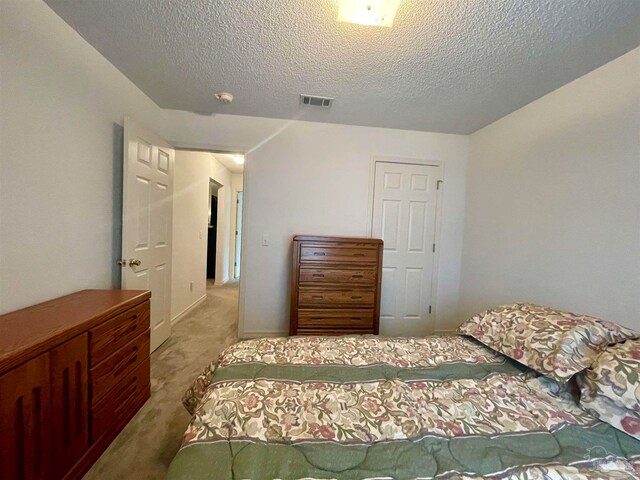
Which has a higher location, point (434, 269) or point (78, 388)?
point (434, 269)

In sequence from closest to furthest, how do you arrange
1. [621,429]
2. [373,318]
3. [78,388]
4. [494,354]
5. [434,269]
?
[621,429], [78,388], [494,354], [373,318], [434,269]

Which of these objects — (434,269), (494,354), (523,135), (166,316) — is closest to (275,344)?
(494,354)

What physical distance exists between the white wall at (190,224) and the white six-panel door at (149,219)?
1.72ft

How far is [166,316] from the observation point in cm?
267

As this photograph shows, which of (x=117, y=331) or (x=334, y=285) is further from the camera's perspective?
(x=334, y=285)

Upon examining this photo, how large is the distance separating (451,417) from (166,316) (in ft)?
8.90

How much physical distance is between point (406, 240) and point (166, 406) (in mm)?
2691

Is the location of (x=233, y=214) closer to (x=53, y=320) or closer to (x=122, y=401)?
(x=122, y=401)

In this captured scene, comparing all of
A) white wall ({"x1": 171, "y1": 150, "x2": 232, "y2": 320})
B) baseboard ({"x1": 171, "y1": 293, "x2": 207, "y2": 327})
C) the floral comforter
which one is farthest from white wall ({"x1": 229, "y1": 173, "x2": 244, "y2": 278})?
the floral comforter

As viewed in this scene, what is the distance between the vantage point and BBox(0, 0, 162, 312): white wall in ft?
4.12

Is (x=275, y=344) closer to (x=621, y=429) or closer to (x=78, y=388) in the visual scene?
(x=78, y=388)

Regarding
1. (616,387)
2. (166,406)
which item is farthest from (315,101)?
(166,406)

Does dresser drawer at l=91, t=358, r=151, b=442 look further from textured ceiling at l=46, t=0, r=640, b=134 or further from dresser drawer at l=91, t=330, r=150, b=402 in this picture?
textured ceiling at l=46, t=0, r=640, b=134

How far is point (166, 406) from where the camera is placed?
175 centimetres
